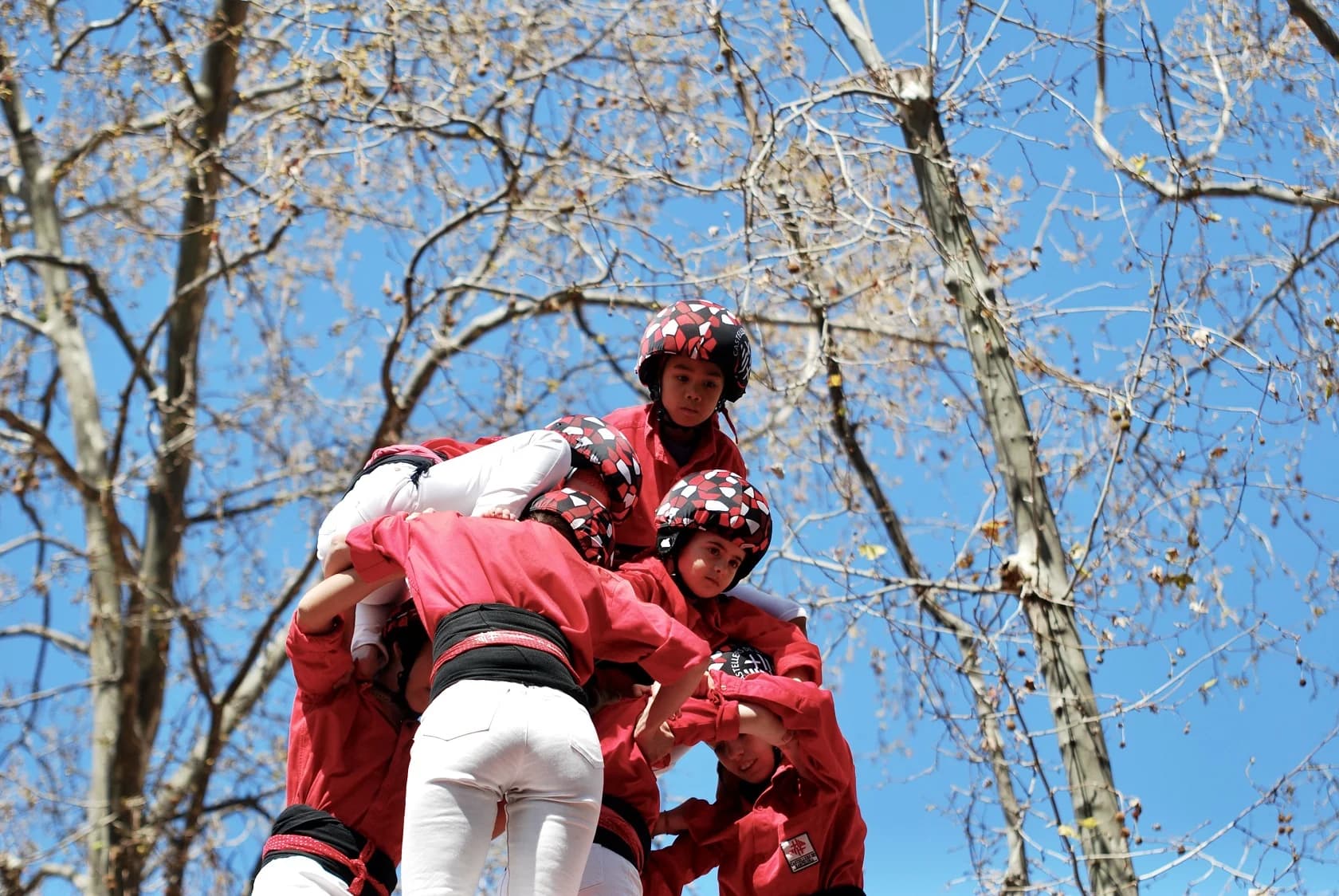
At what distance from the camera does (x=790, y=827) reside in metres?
3.30

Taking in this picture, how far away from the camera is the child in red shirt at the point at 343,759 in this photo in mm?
2959

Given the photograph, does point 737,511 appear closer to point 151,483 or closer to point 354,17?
point 354,17

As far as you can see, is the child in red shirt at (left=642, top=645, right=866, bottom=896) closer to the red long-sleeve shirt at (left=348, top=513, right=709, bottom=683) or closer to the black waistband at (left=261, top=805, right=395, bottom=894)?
the red long-sleeve shirt at (left=348, top=513, right=709, bottom=683)

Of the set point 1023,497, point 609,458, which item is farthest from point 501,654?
point 1023,497

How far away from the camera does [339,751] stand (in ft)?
10.1

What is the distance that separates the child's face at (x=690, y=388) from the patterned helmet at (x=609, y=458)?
15.4 inches

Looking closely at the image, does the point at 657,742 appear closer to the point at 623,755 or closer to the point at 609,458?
the point at 623,755

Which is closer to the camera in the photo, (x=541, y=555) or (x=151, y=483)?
(x=541, y=555)

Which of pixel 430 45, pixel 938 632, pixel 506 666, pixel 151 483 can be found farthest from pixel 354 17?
pixel 506 666

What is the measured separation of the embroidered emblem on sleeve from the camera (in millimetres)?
3281

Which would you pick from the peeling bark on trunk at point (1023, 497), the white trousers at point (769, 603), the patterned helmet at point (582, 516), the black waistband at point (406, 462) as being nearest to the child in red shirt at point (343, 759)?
the black waistband at point (406, 462)

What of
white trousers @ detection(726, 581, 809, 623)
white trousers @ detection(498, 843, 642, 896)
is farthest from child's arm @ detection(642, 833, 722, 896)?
white trousers @ detection(726, 581, 809, 623)

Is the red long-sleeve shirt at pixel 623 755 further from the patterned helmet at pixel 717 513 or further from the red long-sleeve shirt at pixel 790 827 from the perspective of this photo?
the patterned helmet at pixel 717 513

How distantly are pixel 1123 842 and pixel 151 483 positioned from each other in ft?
21.3
